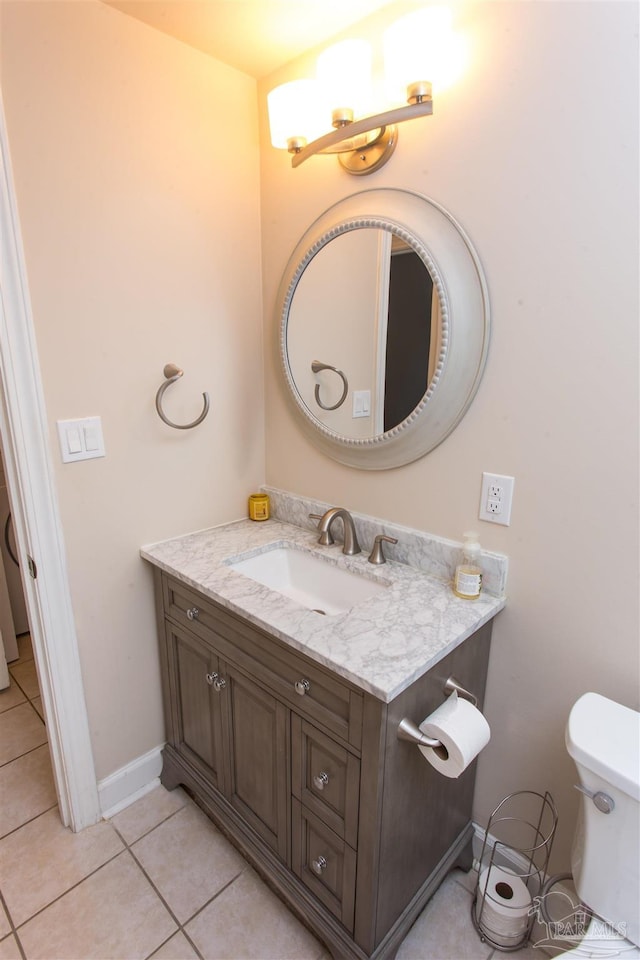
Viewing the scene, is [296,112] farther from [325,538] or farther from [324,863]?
[324,863]

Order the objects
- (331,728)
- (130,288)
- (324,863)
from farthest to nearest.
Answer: (130,288) → (324,863) → (331,728)

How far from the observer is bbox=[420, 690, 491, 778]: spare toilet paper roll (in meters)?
1.01

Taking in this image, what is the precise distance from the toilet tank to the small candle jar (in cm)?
116

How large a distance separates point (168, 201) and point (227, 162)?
10.6 inches

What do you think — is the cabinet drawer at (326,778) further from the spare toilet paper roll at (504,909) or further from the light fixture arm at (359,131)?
the light fixture arm at (359,131)

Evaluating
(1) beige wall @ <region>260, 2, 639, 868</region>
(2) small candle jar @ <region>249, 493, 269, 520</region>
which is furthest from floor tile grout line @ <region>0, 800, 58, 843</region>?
(1) beige wall @ <region>260, 2, 639, 868</region>

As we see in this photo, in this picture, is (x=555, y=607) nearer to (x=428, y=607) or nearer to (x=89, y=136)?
(x=428, y=607)

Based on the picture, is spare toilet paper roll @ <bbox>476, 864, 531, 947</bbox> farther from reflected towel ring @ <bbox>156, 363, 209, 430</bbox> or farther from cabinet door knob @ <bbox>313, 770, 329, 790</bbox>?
reflected towel ring @ <bbox>156, 363, 209, 430</bbox>

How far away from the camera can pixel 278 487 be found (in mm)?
1876

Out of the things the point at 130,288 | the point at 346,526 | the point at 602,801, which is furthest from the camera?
the point at 346,526

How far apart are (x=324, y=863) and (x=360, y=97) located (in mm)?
1901

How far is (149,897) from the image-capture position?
4.51 feet

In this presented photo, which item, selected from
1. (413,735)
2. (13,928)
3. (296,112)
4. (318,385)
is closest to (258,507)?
(318,385)

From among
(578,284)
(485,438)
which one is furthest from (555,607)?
(578,284)
